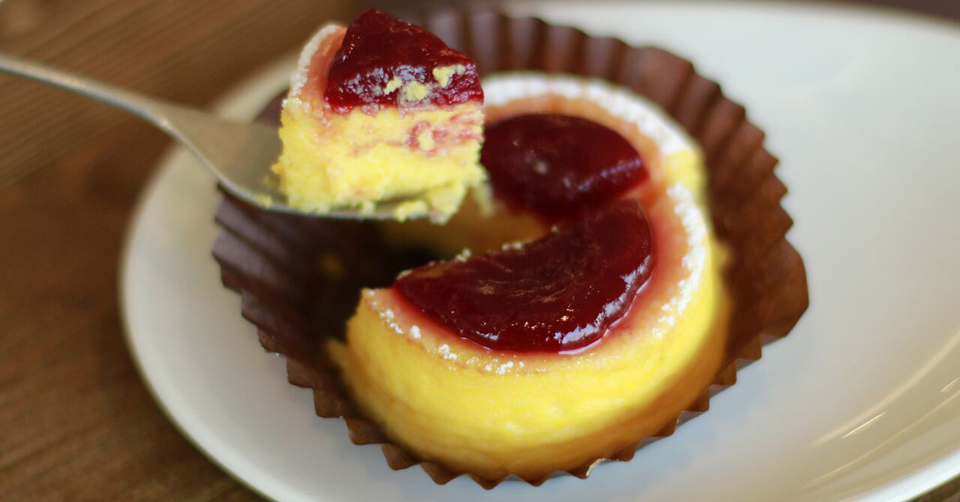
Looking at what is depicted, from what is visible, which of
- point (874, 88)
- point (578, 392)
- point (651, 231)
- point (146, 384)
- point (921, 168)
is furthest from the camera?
point (874, 88)

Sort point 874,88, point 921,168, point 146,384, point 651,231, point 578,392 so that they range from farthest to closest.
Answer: point 874,88 → point 921,168 → point 146,384 → point 651,231 → point 578,392

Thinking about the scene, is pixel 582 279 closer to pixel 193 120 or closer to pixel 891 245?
pixel 891 245

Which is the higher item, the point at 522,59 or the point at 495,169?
the point at 522,59

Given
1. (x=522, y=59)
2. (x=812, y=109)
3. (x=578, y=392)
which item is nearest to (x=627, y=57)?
(x=522, y=59)

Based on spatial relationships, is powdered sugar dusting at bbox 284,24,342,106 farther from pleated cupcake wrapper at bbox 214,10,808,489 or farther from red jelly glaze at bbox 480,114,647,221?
red jelly glaze at bbox 480,114,647,221

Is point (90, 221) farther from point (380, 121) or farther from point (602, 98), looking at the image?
point (602, 98)

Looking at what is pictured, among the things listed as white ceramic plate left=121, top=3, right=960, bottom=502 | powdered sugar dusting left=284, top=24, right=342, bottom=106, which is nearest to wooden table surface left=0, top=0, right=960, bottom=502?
white ceramic plate left=121, top=3, right=960, bottom=502

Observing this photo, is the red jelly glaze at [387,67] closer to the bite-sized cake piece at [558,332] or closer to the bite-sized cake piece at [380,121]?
the bite-sized cake piece at [380,121]
